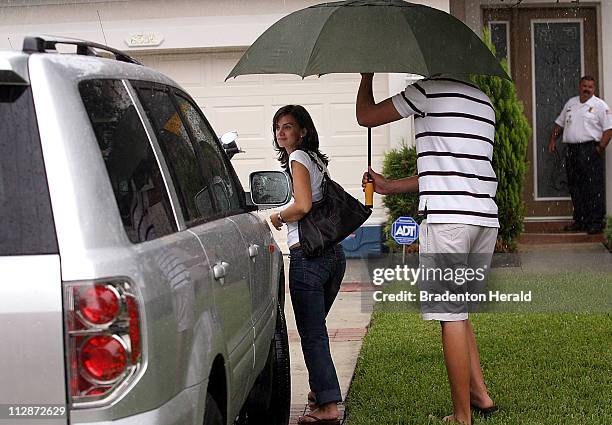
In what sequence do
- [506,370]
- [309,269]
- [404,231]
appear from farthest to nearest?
1. [404,231]
2. [506,370]
3. [309,269]

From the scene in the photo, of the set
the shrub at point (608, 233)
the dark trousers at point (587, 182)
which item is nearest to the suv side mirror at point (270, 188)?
the shrub at point (608, 233)

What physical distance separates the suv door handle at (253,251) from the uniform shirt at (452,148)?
947 millimetres

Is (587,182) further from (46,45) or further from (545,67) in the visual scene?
(46,45)

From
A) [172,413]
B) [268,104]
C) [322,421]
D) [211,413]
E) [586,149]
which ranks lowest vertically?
[322,421]

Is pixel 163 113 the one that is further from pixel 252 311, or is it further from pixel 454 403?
pixel 454 403

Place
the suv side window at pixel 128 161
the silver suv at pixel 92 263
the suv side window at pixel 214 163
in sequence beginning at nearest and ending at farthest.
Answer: the silver suv at pixel 92 263 < the suv side window at pixel 128 161 < the suv side window at pixel 214 163

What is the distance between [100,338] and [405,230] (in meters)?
8.53

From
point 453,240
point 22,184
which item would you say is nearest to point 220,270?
point 22,184

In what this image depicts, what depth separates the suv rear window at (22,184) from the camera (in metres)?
2.91

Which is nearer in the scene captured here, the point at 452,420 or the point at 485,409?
the point at 452,420

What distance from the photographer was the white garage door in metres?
12.6

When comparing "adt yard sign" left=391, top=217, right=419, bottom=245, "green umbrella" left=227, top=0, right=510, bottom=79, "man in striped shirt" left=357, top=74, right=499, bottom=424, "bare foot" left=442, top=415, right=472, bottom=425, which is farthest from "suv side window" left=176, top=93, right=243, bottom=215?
"adt yard sign" left=391, top=217, right=419, bottom=245

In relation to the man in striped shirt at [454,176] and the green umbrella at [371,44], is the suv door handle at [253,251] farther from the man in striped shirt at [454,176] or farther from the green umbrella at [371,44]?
the green umbrella at [371,44]

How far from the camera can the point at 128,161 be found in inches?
131
